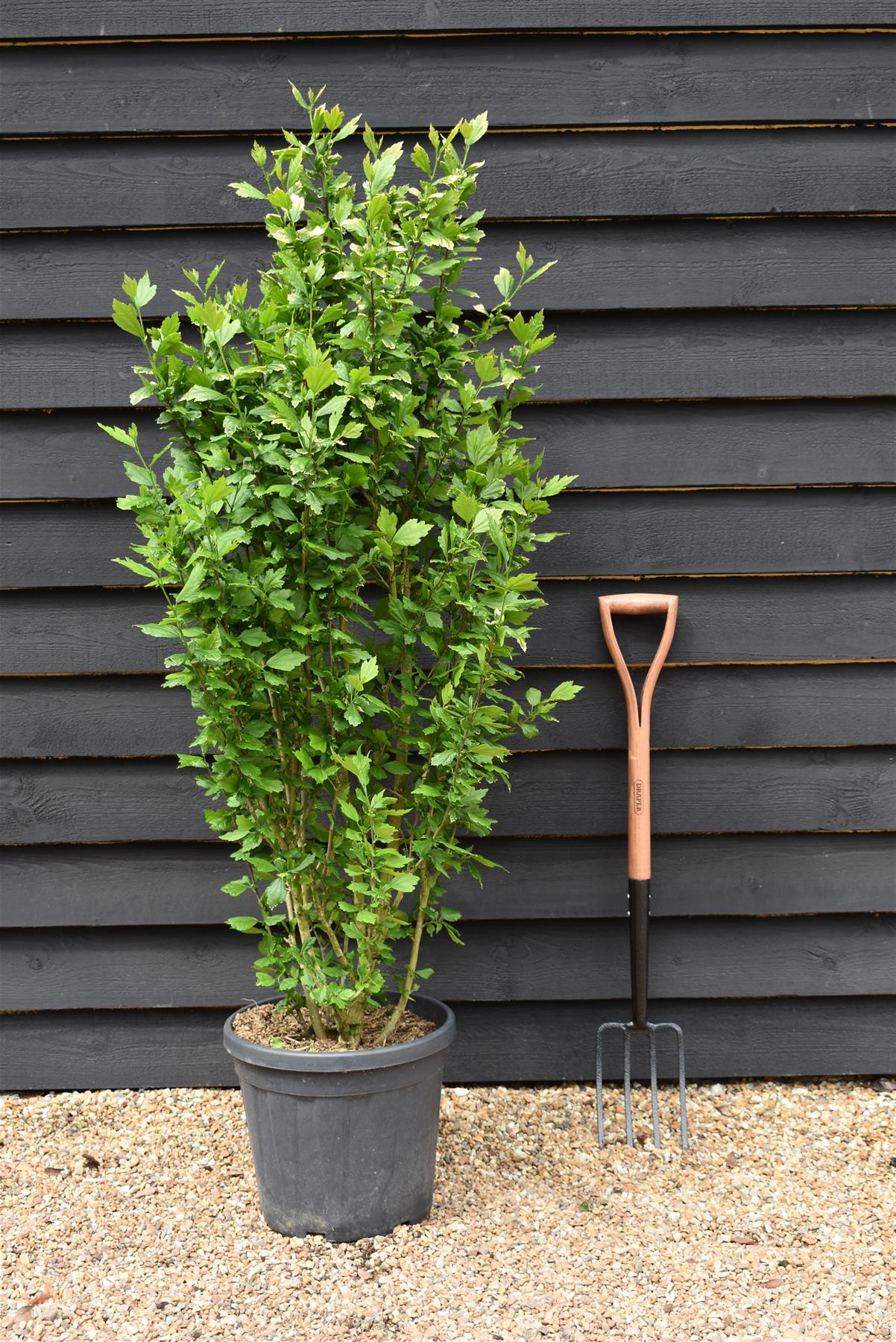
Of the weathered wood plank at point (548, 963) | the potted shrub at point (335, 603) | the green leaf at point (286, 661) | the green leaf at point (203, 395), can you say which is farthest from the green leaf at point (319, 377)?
the weathered wood plank at point (548, 963)

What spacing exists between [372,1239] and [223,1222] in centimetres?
29

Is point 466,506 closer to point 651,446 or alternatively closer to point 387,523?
point 387,523

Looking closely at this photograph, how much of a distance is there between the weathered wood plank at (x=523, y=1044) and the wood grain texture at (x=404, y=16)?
218cm

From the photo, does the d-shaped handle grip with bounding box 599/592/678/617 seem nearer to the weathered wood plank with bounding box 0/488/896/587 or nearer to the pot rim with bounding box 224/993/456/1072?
the weathered wood plank with bounding box 0/488/896/587

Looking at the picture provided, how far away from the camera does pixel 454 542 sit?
1896 mm

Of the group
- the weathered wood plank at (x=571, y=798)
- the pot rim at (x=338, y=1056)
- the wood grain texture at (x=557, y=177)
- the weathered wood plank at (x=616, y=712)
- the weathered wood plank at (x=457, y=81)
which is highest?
the weathered wood plank at (x=457, y=81)

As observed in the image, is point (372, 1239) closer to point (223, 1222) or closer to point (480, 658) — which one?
point (223, 1222)

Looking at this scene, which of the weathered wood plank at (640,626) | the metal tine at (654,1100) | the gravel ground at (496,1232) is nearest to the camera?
the gravel ground at (496,1232)

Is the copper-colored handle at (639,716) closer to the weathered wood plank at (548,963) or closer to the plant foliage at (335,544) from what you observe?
the weathered wood plank at (548,963)

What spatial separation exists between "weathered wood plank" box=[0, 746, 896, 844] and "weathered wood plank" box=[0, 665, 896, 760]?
4cm

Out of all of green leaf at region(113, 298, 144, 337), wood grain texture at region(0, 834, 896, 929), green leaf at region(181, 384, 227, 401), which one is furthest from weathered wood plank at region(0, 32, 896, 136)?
wood grain texture at region(0, 834, 896, 929)

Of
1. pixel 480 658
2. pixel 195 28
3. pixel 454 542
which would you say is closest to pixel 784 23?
pixel 195 28

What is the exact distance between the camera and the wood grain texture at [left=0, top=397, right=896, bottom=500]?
2.46 m

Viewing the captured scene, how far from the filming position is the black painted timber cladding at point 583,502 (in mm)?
2404
